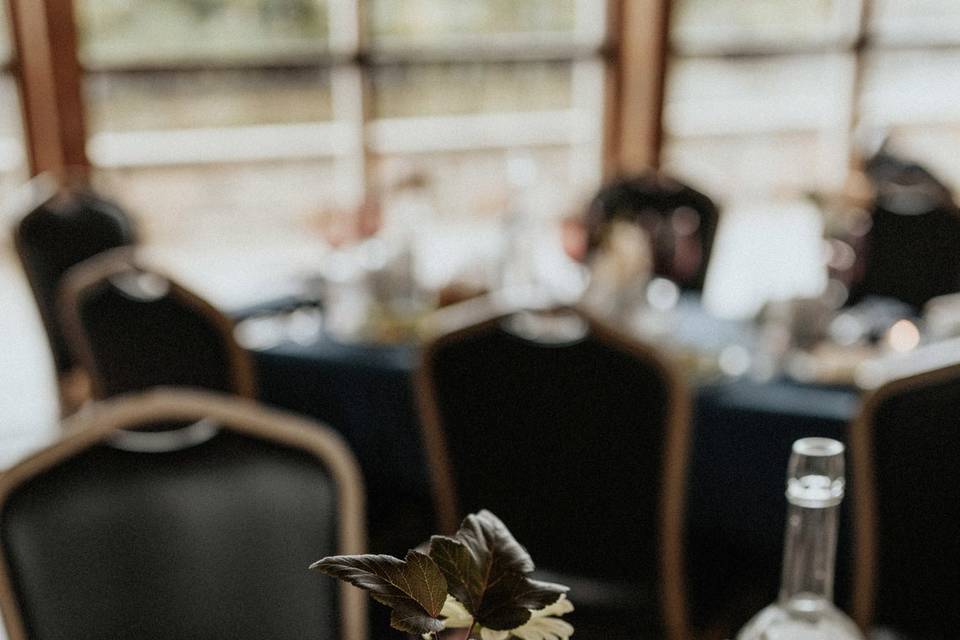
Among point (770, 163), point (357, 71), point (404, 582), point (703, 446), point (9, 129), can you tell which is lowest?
point (770, 163)

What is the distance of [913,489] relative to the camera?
4.74ft

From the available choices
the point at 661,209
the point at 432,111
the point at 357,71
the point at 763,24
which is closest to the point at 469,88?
the point at 432,111

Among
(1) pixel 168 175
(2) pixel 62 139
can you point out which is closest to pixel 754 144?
(1) pixel 168 175

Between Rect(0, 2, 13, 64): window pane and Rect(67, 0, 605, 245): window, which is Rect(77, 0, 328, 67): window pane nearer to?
Rect(67, 0, 605, 245): window

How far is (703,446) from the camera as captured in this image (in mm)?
1864

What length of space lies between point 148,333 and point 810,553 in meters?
1.68

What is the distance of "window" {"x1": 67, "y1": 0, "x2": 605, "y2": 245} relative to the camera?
3.94 meters

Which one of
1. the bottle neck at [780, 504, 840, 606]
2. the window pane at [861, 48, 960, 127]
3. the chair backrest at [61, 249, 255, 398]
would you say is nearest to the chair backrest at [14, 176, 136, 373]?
the chair backrest at [61, 249, 255, 398]

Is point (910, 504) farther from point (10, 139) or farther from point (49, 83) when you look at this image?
point (10, 139)

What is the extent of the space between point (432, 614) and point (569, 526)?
126cm

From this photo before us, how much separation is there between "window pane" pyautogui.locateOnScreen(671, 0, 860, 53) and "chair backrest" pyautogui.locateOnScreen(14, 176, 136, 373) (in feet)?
9.25

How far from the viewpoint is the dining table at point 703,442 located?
70.7 inches

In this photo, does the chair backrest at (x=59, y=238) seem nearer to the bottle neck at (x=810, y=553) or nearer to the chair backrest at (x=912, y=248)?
the chair backrest at (x=912, y=248)

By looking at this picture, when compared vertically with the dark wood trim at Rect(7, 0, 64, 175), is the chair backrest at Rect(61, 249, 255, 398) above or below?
below
